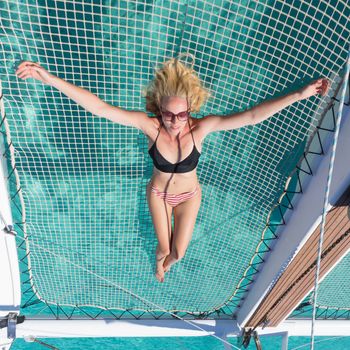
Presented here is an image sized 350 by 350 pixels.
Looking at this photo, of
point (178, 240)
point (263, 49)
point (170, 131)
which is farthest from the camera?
point (178, 240)

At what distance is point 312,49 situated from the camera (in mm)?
3029

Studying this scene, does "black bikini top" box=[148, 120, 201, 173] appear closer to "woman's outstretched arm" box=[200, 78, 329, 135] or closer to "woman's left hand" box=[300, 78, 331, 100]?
"woman's outstretched arm" box=[200, 78, 329, 135]

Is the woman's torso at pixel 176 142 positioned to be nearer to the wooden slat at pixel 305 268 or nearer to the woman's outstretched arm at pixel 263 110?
the woman's outstretched arm at pixel 263 110

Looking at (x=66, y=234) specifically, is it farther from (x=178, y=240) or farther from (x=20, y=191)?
(x=178, y=240)

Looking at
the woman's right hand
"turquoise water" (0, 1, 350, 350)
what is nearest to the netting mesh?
"turquoise water" (0, 1, 350, 350)

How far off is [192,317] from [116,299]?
3.91 ft

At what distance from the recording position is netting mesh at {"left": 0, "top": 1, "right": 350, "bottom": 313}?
304 centimetres

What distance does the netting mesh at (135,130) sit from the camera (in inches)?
119

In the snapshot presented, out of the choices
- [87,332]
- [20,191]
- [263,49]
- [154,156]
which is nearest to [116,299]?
[87,332]

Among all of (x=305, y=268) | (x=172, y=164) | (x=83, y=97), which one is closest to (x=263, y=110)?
(x=172, y=164)

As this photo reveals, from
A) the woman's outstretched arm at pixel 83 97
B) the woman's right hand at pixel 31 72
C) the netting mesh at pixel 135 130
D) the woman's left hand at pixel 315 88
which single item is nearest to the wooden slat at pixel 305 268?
the netting mesh at pixel 135 130

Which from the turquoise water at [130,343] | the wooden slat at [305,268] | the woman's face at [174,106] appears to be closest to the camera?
the woman's face at [174,106]

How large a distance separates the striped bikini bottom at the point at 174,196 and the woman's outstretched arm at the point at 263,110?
66 centimetres

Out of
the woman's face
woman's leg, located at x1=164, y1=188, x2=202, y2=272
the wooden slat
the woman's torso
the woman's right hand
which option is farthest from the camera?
the wooden slat
